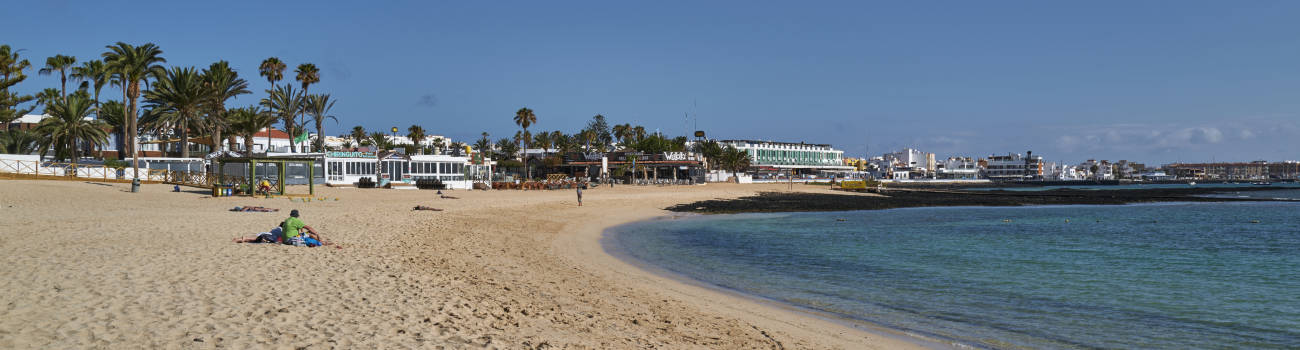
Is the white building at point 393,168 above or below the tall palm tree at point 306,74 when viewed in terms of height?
below

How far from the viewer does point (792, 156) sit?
467 feet

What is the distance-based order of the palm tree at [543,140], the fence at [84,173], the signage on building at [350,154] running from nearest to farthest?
the fence at [84,173] < the signage on building at [350,154] < the palm tree at [543,140]

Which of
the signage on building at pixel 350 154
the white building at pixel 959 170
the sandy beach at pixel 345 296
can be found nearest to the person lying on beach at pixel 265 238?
the sandy beach at pixel 345 296

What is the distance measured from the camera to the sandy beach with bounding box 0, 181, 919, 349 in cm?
731

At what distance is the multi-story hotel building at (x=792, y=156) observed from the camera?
132688 millimetres

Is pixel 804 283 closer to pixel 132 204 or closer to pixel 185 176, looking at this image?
pixel 132 204

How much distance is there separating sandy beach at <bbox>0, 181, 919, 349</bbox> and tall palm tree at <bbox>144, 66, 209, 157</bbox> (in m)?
34.5

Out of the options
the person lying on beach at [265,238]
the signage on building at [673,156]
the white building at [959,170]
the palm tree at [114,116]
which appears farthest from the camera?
the white building at [959,170]

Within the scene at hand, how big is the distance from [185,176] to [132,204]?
663 inches

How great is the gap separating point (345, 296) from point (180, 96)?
164ft

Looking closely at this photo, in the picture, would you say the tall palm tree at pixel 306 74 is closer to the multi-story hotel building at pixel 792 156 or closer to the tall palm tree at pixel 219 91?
the tall palm tree at pixel 219 91

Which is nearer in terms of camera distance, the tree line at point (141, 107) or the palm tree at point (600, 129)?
the tree line at point (141, 107)

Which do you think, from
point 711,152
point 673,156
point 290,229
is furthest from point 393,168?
point 711,152

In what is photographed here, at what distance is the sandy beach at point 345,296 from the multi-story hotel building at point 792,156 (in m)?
110
